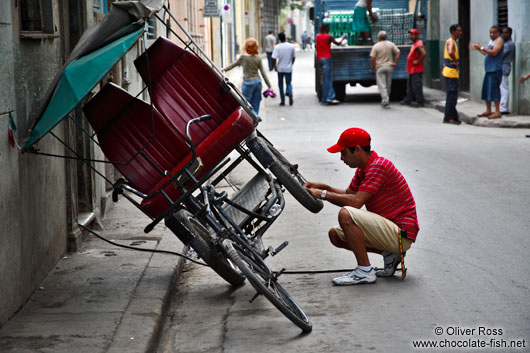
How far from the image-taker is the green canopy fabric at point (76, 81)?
16.1ft

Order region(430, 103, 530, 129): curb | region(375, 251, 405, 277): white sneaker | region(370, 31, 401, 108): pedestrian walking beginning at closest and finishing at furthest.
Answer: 1. region(375, 251, 405, 277): white sneaker
2. region(430, 103, 530, 129): curb
3. region(370, 31, 401, 108): pedestrian walking

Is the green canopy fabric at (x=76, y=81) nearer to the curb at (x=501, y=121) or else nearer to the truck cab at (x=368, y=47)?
the curb at (x=501, y=121)

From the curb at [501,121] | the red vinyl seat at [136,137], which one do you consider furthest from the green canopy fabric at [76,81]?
the curb at [501,121]

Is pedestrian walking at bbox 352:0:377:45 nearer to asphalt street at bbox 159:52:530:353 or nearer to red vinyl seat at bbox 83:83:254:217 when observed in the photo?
asphalt street at bbox 159:52:530:353

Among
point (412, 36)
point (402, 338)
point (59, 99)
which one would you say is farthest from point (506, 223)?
point (412, 36)

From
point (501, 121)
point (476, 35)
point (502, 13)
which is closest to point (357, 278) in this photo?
point (501, 121)

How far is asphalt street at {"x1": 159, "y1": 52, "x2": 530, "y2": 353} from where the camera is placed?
4.96m

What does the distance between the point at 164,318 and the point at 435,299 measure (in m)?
1.80

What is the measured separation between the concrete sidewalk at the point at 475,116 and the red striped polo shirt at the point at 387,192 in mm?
10411

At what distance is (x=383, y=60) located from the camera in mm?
20484

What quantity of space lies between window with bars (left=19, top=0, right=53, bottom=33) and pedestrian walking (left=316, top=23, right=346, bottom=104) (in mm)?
14736

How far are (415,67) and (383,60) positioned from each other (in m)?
0.79

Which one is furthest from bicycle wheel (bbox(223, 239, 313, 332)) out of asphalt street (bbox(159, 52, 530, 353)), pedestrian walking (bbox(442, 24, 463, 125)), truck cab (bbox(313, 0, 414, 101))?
truck cab (bbox(313, 0, 414, 101))

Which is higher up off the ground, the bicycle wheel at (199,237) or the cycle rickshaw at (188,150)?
the cycle rickshaw at (188,150)
